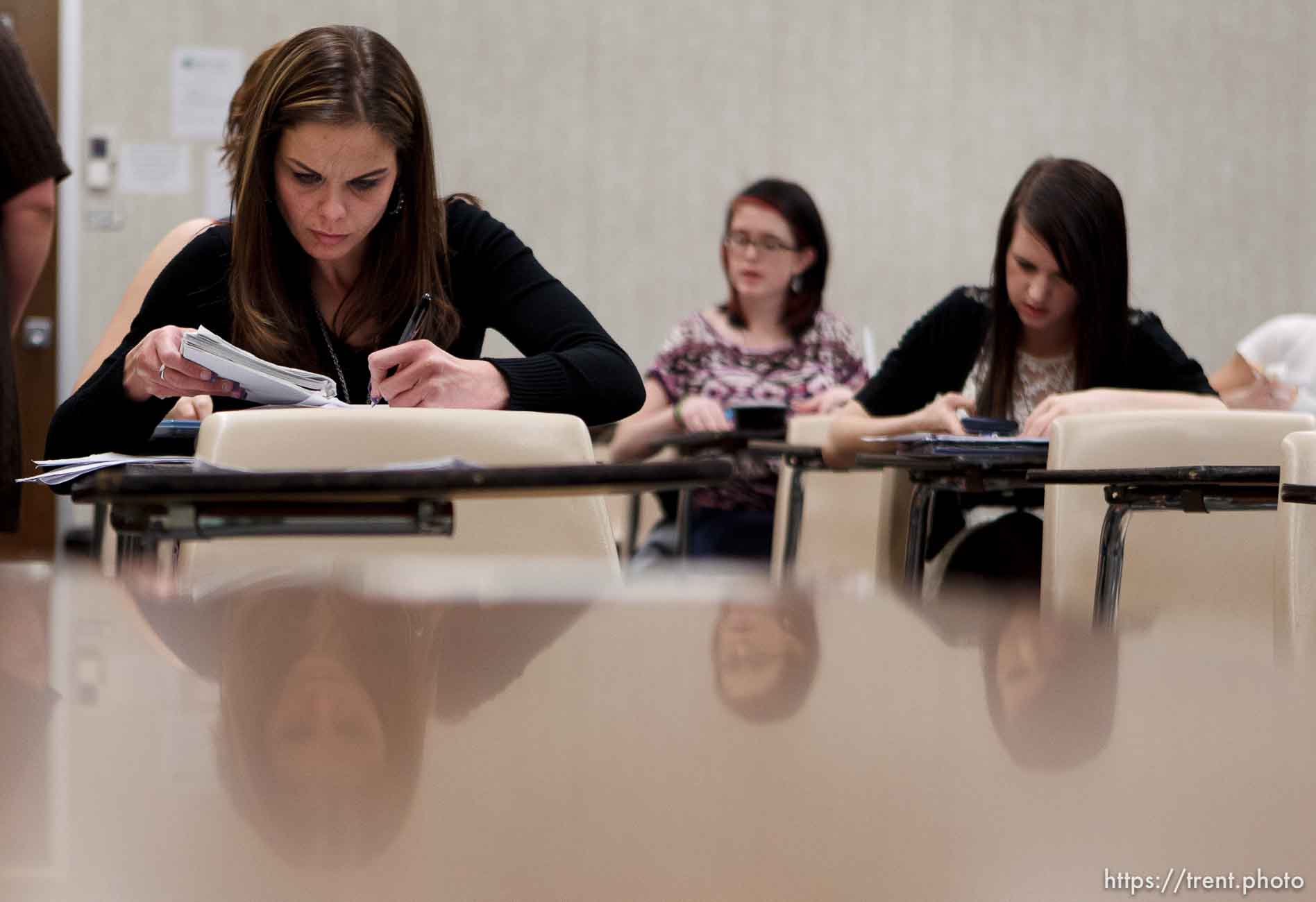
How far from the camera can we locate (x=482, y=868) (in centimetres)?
42

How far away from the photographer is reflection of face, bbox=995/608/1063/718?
0.67m

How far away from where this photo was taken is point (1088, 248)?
2.16 m

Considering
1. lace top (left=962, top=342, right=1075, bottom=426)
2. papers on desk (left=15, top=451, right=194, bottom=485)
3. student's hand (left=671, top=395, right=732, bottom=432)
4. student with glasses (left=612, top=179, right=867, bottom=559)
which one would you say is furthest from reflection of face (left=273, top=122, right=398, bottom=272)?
student with glasses (left=612, top=179, right=867, bottom=559)

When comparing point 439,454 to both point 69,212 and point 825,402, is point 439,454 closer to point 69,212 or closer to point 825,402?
point 825,402

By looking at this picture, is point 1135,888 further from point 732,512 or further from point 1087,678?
point 732,512

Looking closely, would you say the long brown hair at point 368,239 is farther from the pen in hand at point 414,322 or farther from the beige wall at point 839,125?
the beige wall at point 839,125

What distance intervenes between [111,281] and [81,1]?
2.93 feet

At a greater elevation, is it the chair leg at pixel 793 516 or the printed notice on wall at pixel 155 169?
the printed notice on wall at pixel 155 169

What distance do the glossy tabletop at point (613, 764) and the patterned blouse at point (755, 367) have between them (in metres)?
2.30

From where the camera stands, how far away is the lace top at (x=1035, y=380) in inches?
87.6

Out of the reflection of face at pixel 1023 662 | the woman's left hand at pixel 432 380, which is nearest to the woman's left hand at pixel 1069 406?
the reflection of face at pixel 1023 662

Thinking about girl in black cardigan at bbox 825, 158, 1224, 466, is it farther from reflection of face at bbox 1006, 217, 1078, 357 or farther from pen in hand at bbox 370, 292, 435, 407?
pen in hand at bbox 370, 292, 435, 407

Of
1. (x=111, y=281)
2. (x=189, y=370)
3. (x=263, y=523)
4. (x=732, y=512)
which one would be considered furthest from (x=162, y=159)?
(x=263, y=523)

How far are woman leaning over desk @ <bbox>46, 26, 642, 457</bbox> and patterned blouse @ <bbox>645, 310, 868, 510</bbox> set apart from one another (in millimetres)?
1695
